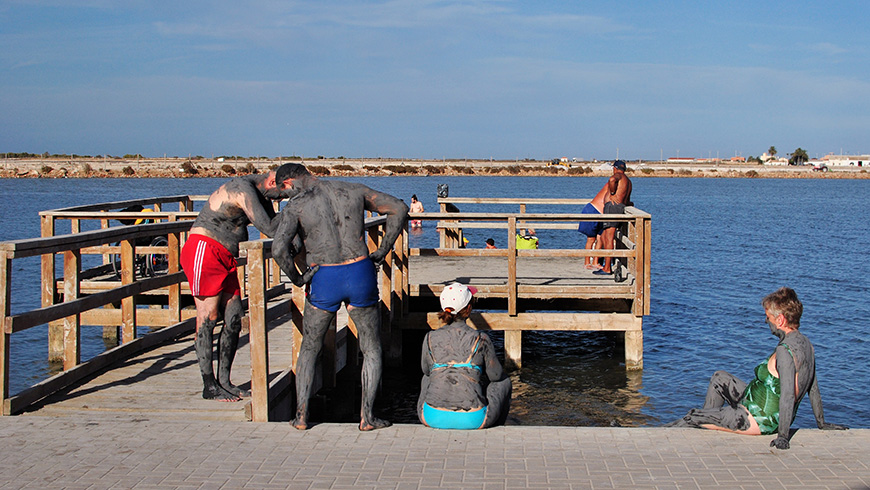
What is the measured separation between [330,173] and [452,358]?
12429cm


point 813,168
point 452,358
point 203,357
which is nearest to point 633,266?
point 452,358

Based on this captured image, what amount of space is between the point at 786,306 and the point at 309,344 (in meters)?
3.41

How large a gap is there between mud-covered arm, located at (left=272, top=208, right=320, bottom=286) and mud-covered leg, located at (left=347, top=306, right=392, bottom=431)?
0.42m

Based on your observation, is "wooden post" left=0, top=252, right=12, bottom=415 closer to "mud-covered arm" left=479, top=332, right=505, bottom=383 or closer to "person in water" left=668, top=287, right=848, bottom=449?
"mud-covered arm" left=479, top=332, right=505, bottom=383

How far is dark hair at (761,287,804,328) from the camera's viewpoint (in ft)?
19.2

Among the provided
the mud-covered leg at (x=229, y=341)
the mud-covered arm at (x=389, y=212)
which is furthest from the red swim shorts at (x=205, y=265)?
the mud-covered arm at (x=389, y=212)

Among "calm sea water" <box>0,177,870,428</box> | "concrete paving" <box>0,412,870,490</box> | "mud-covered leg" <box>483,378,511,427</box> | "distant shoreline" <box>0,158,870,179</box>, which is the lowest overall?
"calm sea water" <box>0,177,870,428</box>

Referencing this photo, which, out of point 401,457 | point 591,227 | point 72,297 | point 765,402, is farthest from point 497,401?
point 591,227

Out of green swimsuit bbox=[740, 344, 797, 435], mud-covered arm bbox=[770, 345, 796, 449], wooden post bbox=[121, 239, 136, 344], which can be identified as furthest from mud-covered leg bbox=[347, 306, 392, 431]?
wooden post bbox=[121, 239, 136, 344]

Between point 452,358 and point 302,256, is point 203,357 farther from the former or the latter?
point 452,358

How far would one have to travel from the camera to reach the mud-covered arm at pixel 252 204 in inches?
264

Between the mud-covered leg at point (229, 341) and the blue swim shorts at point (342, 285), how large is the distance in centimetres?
100

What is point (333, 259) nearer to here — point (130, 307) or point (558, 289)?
point (130, 307)

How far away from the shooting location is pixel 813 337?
1691 centimetres
